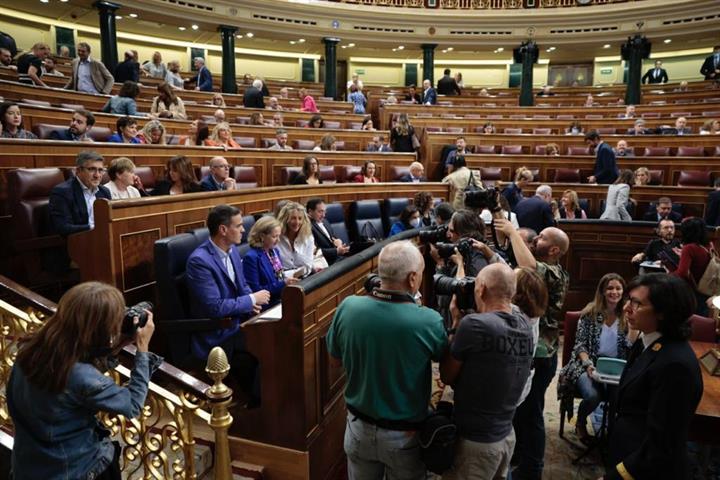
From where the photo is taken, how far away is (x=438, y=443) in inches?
53.8

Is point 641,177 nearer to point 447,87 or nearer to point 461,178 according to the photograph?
point 461,178

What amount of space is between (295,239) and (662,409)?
2.14 m

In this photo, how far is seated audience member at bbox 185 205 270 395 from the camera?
7.30 feet

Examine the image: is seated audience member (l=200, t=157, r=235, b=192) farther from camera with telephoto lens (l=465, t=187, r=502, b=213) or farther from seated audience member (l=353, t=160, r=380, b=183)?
seated audience member (l=353, t=160, r=380, b=183)

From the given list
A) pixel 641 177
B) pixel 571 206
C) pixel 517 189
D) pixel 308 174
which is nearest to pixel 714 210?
pixel 641 177

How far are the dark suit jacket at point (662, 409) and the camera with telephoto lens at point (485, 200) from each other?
128cm

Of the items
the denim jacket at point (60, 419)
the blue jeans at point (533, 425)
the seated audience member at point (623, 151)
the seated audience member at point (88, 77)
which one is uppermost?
the seated audience member at point (88, 77)

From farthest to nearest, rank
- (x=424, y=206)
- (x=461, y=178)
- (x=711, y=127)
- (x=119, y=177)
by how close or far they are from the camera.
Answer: (x=711, y=127) → (x=461, y=178) → (x=424, y=206) → (x=119, y=177)

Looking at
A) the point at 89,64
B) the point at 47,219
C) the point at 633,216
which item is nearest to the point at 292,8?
the point at 89,64

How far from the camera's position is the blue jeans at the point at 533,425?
2.12 m

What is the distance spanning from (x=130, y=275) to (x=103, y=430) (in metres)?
1.17

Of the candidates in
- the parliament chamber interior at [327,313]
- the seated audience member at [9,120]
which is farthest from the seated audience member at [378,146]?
the seated audience member at [9,120]

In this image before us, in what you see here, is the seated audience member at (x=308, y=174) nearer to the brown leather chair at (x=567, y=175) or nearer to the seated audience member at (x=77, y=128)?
the seated audience member at (x=77, y=128)

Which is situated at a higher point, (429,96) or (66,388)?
(429,96)
